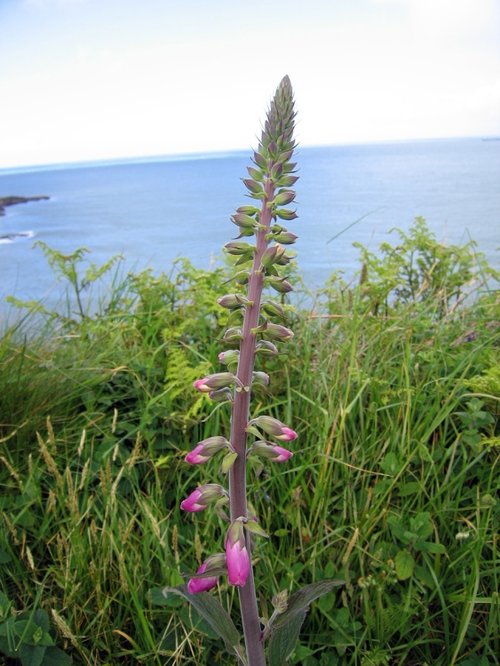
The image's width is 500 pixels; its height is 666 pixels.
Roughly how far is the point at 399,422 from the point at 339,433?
463 millimetres

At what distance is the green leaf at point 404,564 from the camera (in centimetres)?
210

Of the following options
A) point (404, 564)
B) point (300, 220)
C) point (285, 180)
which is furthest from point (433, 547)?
point (300, 220)

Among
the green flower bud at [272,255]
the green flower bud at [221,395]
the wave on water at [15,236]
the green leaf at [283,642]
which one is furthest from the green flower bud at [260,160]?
the wave on water at [15,236]

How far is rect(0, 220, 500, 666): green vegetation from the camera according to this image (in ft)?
6.94

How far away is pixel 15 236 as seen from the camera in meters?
8.85

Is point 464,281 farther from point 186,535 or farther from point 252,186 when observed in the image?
point 252,186

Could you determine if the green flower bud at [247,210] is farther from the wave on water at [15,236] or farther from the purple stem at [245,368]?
the wave on water at [15,236]

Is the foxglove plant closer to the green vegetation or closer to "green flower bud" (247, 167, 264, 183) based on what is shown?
"green flower bud" (247, 167, 264, 183)

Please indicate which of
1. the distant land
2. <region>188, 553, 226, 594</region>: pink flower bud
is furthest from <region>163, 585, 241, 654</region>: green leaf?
the distant land

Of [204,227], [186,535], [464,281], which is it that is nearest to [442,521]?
[186,535]

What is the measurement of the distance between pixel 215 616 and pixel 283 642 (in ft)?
0.77

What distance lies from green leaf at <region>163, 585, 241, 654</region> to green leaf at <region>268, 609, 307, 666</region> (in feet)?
0.42

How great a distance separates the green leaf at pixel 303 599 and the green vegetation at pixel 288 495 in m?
0.52

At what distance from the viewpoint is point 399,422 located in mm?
2738
